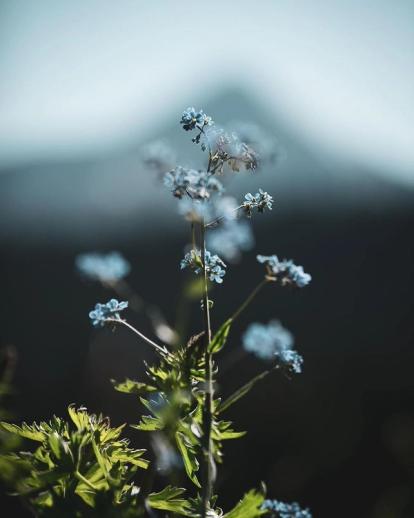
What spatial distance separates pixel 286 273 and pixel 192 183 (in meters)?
0.30

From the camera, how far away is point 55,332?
7.40m

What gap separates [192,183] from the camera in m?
1.10

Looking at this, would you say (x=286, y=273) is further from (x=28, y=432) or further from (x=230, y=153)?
(x=28, y=432)

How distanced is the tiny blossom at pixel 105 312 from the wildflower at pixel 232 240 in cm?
26

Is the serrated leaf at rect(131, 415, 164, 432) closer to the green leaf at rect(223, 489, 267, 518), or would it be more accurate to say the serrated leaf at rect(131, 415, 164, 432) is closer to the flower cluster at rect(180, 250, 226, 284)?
the green leaf at rect(223, 489, 267, 518)

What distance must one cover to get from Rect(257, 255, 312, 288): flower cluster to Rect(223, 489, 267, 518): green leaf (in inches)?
18.4

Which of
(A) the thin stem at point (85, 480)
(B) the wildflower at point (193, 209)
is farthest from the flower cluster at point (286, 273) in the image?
(A) the thin stem at point (85, 480)

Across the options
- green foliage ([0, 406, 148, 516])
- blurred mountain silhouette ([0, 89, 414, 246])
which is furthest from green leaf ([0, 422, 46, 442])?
blurred mountain silhouette ([0, 89, 414, 246])

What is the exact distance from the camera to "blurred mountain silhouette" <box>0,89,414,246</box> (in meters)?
7.98

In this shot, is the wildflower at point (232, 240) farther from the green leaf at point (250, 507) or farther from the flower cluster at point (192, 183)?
the green leaf at point (250, 507)

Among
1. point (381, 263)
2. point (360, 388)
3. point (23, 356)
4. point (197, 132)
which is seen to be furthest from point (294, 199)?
point (197, 132)

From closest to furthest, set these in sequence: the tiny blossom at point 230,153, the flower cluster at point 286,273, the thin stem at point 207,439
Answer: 1. the thin stem at point 207,439
2. the flower cluster at point 286,273
3. the tiny blossom at point 230,153

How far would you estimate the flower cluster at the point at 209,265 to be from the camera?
3.99 feet

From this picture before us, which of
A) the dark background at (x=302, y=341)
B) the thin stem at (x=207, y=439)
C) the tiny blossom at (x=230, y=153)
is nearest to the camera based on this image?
the thin stem at (x=207, y=439)
